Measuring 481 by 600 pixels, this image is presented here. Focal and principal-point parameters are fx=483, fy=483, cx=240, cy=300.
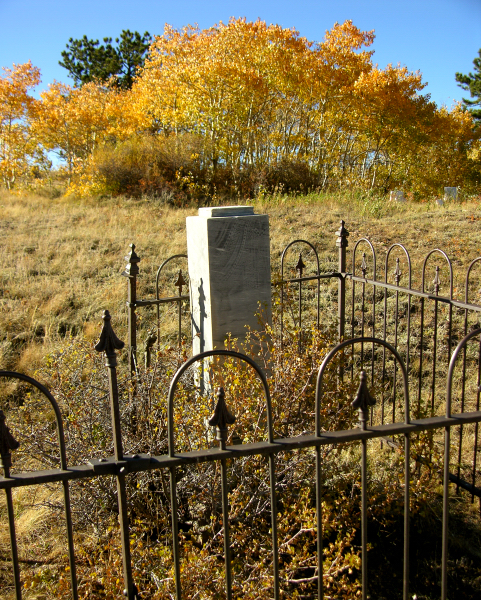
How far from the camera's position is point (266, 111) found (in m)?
17.4

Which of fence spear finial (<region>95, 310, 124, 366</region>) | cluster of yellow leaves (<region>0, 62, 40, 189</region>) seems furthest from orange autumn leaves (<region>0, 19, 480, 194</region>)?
fence spear finial (<region>95, 310, 124, 366</region>)

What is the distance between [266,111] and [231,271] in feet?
51.8

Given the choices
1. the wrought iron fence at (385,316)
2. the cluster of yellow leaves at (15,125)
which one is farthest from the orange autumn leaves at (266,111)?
the wrought iron fence at (385,316)

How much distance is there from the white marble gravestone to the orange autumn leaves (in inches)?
474

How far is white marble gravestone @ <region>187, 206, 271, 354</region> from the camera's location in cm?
308

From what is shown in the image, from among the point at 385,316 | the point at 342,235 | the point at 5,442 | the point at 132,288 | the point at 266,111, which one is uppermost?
the point at 266,111

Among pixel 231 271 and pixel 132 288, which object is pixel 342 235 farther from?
pixel 132 288

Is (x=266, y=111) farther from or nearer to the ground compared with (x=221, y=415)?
farther from the ground

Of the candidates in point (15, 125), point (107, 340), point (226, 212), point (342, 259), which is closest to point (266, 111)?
point (15, 125)

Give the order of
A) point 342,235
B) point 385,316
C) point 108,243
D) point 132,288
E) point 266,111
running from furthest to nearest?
1. point 266,111
2. point 108,243
3. point 342,235
4. point 385,316
5. point 132,288

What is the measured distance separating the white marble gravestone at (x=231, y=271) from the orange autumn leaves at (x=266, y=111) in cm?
1204

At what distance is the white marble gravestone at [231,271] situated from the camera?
308 centimetres

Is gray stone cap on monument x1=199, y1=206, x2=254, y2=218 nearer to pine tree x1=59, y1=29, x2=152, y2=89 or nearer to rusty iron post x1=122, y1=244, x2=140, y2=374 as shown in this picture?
rusty iron post x1=122, y1=244, x2=140, y2=374

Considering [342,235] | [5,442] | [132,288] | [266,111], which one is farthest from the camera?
[266,111]
